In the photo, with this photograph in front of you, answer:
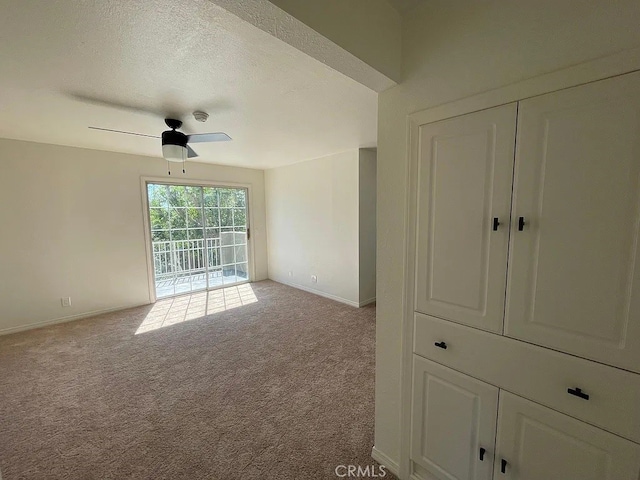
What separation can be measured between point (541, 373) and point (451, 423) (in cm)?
49

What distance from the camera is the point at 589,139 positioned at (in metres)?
0.84

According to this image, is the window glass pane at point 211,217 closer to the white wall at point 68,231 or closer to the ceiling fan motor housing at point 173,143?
the white wall at point 68,231

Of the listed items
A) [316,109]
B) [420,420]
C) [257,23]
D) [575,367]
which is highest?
[316,109]

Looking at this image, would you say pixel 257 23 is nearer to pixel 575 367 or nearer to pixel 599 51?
pixel 599 51

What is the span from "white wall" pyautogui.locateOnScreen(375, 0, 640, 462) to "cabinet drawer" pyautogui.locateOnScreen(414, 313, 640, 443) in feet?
0.73

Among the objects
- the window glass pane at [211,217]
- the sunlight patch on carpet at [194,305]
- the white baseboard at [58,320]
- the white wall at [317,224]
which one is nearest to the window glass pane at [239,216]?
the window glass pane at [211,217]

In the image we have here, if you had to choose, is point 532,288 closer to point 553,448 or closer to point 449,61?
point 553,448

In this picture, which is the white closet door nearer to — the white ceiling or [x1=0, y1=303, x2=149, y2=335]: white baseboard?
the white ceiling

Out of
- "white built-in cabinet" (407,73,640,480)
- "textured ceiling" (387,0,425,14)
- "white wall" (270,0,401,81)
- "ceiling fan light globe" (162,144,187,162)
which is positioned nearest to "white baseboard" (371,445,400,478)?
"white built-in cabinet" (407,73,640,480)

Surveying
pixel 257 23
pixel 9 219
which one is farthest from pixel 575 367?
pixel 9 219

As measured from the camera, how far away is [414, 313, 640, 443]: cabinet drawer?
0.85m

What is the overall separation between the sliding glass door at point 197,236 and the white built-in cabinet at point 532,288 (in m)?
4.44

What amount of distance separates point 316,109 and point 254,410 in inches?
98.0

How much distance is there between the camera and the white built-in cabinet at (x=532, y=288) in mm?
825
